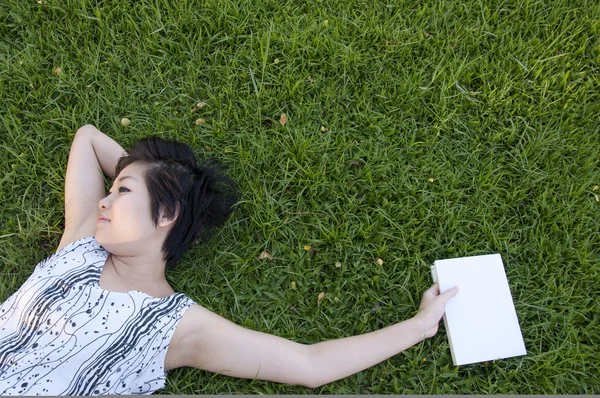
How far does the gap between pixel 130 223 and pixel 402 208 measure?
162 cm

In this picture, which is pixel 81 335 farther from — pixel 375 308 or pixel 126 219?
pixel 375 308

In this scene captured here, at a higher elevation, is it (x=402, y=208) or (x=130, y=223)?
(x=130, y=223)

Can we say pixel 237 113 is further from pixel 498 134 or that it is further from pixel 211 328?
pixel 498 134

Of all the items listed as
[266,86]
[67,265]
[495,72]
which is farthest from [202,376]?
[495,72]

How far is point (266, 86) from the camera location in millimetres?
2996

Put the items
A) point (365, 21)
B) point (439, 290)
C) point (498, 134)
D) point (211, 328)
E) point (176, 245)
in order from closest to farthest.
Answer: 1. point (211, 328)
2. point (176, 245)
3. point (439, 290)
4. point (498, 134)
5. point (365, 21)

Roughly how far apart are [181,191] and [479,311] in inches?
73.0

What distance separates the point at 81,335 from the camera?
2.07 metres

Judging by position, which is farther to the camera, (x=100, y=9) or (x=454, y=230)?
(x=100, y=9)

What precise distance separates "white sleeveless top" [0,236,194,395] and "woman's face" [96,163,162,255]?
7.0 inches

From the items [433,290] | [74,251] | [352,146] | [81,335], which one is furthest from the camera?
[352,146]

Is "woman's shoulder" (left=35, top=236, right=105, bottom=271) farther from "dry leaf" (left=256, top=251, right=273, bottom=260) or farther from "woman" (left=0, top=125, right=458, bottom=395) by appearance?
"dry leaf" (left=256, top=251, right=273, bottom=260)

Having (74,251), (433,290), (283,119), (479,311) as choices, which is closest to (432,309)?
(433,290)

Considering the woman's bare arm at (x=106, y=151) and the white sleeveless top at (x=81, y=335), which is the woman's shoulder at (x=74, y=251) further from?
the woman's bare arm at (x=106, y=151)
